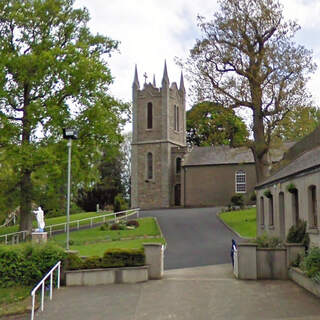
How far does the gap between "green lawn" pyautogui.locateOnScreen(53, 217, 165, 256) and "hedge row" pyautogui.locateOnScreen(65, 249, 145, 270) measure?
5061 millimetres

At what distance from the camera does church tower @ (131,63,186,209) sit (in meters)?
55.6

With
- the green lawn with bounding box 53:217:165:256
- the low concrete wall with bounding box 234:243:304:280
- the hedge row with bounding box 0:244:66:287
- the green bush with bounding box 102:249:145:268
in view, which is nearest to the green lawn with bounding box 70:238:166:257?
the green lawn with bounding box 53:217:165:256

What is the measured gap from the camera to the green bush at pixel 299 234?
48.7ft

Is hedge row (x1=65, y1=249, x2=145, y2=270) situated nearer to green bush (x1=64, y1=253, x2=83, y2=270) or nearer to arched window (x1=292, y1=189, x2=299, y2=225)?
green bush (x1=64, y1=253, x2=83, y2=270)

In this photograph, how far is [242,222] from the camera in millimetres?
32281

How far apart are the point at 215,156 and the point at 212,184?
3774 millimetres

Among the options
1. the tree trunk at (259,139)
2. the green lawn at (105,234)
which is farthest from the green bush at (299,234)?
the tree trunk at (259,139)

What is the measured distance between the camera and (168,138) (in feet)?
185

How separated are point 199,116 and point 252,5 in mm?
8158

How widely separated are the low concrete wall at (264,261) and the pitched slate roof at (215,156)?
3813 centimetres

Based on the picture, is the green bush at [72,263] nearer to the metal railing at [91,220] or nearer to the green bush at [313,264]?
the green bush at [313,264]

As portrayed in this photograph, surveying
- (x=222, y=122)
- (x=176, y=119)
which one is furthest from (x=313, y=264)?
(x=176, y=119)

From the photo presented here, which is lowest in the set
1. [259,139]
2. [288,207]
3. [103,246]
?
[103,246]

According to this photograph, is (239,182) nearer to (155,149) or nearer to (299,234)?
(155,149)
